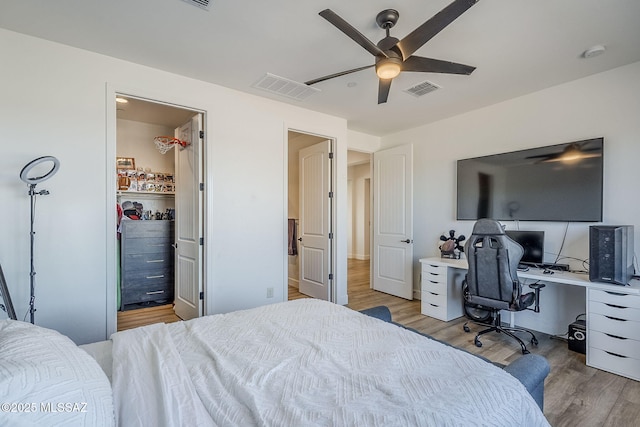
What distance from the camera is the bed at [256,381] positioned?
2.74 ft

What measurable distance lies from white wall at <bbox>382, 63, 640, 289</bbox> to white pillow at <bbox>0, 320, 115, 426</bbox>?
3858mm

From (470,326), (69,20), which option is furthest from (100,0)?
(470,326)

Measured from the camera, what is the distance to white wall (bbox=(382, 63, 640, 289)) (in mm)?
2734

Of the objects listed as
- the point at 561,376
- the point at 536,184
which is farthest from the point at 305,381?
the point at 536,184

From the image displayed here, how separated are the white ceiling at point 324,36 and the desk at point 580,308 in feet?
6.33

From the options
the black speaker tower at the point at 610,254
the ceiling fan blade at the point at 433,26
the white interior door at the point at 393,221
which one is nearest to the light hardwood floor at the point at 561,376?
the white interior door at the point at 393,221

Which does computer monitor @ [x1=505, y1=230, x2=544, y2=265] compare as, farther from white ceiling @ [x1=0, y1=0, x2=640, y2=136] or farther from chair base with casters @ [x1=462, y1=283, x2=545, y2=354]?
white ceiling @ [x1=0, y1=0, x2=640, y2=136]

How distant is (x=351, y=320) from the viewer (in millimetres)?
1756

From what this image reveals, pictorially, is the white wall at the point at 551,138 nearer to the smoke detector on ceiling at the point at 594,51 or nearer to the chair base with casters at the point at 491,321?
the smoke detector on ceiling at the point at 594,51

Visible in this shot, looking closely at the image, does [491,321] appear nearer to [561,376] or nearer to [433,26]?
[561,376]

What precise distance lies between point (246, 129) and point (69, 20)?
164 centimetres

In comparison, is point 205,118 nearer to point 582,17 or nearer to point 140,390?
point 140,390

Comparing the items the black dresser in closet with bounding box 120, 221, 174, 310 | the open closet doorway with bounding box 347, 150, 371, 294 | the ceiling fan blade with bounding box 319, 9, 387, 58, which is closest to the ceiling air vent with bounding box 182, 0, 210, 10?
the ceiling fan blade with bounding box 319, 9, 387, 58

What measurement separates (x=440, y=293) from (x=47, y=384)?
11.8ft
